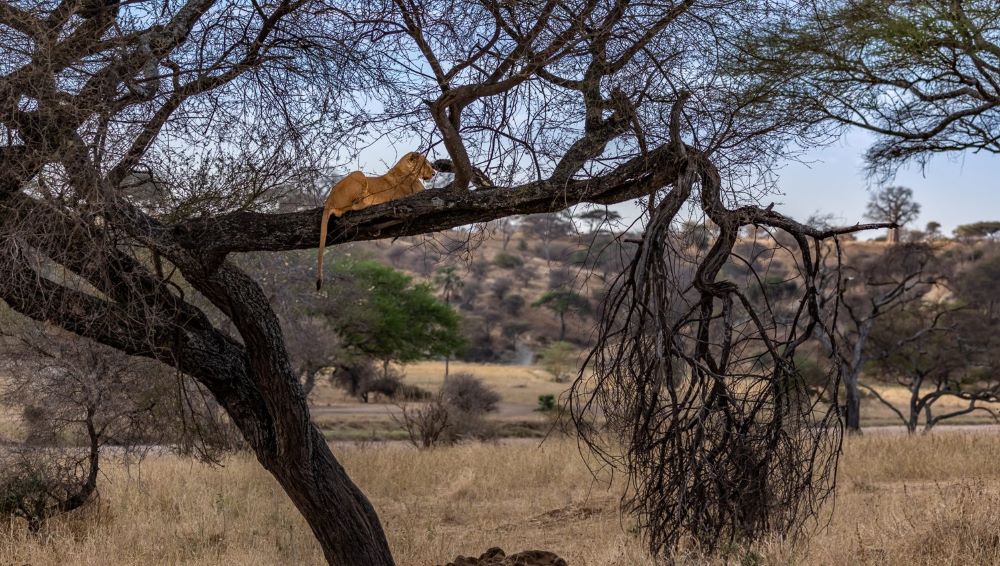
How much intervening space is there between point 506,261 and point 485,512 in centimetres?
6247

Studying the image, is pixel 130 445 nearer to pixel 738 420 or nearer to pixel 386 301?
pixel 738 420

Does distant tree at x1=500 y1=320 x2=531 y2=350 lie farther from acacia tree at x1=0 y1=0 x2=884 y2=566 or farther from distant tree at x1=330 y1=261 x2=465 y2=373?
acacia tree at x1=0 y1=0 x2=884 y2=566

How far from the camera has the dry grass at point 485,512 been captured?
6.75m

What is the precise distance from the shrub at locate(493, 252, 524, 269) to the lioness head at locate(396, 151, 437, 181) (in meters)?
67.5

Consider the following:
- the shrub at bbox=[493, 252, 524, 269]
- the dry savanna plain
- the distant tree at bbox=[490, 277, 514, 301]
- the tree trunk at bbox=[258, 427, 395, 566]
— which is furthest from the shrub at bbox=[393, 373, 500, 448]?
the shrub at bbox=[493, 252, 524, 269]

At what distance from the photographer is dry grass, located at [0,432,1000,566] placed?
6754 mm

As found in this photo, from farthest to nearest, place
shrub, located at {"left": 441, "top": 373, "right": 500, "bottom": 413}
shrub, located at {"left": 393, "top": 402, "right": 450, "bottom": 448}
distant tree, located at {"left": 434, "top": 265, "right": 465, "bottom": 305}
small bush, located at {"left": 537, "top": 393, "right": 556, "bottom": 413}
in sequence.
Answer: distant tree, located at {"left": 434, "top": 265, "right": 465, "bottom": 305}, small bush, located at {"left": 537, "top": 393, "right": 556, "bottom": 413}, shrub, located at {"left": 441, "top": 373, "right": 500, "bottom": 413}, shrub, located at {"left": 393, "top": 402, "right": 450, "bottom": 448}

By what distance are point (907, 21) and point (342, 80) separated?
23.2ft

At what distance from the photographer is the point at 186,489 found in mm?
11508

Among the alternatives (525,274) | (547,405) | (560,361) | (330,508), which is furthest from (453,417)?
(525,274)

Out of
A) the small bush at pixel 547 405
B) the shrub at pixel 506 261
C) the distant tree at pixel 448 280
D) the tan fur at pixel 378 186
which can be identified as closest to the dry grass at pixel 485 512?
the tan fur at pixel 378 186

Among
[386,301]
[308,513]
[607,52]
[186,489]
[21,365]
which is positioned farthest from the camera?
[386,301]

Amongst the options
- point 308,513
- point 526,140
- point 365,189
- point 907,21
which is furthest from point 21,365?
point 907,21

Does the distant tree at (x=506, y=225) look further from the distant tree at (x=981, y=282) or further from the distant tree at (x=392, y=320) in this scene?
the distant tree at (x=981, y=282)
